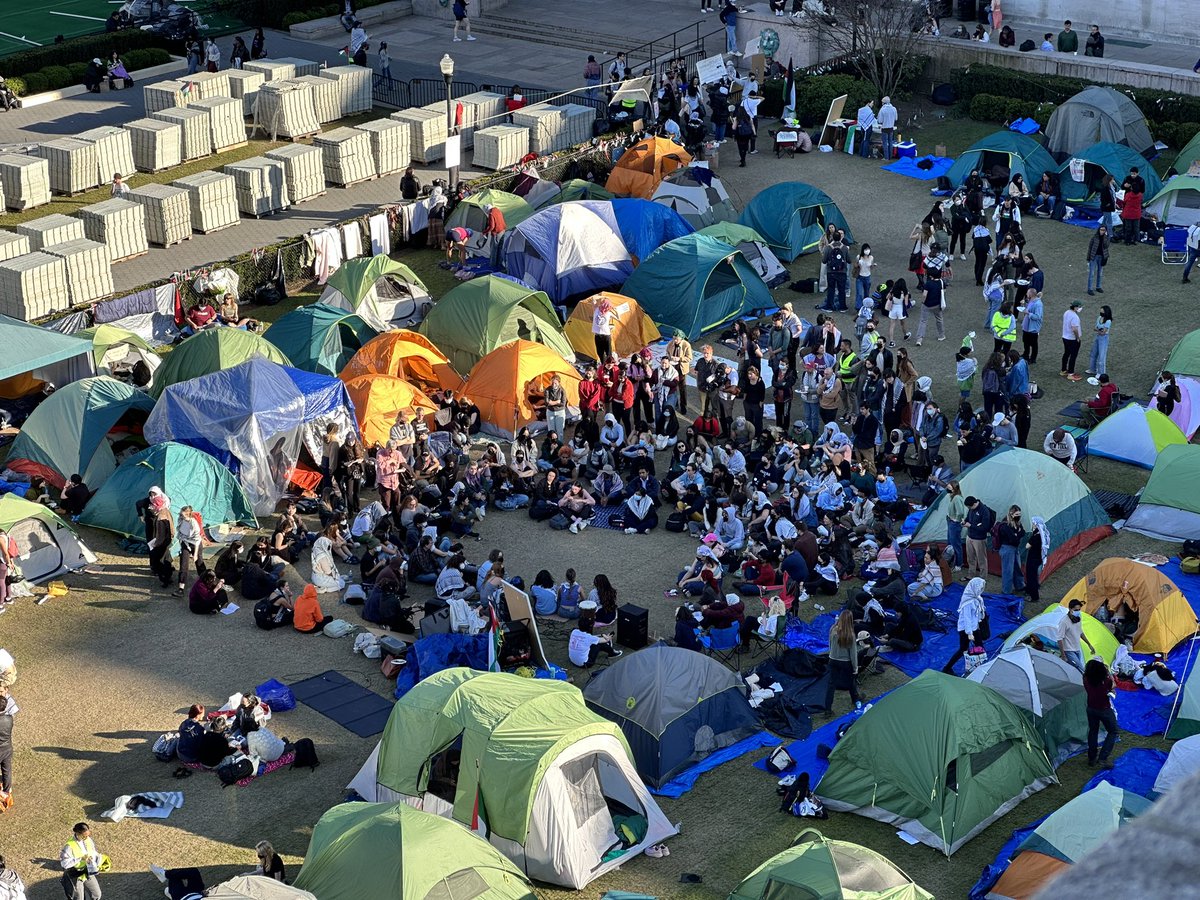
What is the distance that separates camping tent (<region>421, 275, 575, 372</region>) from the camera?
1123 inches

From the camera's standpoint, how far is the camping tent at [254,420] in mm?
23969

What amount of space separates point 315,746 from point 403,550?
510cm

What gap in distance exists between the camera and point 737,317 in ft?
103

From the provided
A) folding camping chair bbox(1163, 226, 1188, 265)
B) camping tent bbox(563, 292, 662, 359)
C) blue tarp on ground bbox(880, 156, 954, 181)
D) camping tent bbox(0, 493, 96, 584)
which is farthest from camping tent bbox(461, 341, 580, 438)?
blue tarp on ground bbox(880, 156, 954, 181)

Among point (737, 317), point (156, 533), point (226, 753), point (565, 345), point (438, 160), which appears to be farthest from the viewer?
point (438, 160)

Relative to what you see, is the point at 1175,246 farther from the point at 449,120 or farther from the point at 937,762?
the point at 937,762

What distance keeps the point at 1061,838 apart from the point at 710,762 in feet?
14.0

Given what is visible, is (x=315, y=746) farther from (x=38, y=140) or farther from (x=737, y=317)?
(x=38, y=140)

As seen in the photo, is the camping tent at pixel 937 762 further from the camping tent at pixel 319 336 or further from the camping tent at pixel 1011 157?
the camping tent at pixel 1011 157

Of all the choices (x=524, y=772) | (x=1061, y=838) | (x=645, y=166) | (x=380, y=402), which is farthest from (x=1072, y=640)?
(x=645, y=166)

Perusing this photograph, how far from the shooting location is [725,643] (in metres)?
→ 20.2

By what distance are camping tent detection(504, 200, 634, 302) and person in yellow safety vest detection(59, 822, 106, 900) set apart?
18407 mm

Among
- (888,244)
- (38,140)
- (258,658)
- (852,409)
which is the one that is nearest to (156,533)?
(258,658)

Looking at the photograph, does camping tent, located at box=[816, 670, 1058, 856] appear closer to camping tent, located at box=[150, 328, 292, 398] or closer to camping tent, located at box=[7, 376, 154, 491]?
camping tent, located at box=[150, 328, 292, 398]
